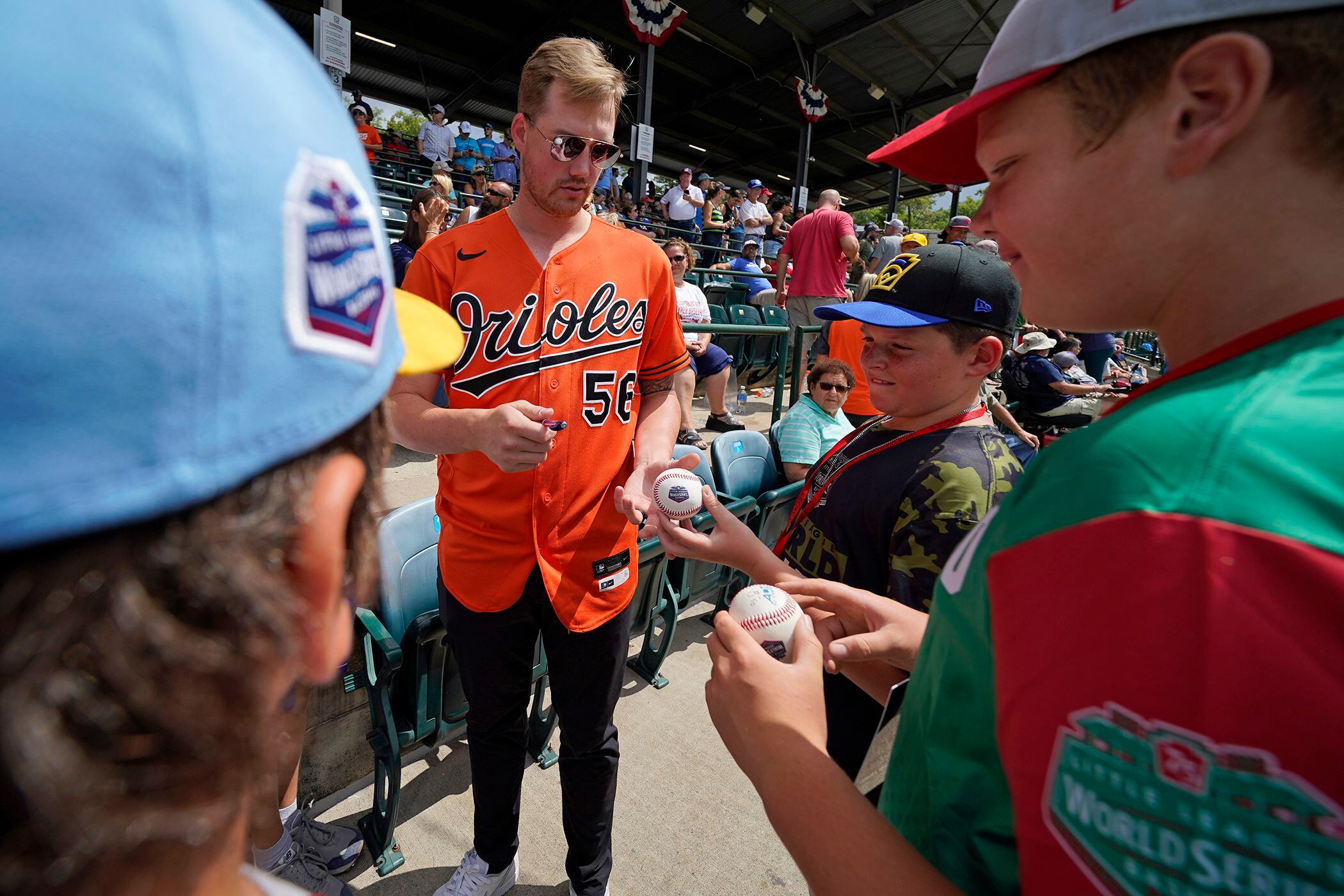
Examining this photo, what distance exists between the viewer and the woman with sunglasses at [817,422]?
435cm

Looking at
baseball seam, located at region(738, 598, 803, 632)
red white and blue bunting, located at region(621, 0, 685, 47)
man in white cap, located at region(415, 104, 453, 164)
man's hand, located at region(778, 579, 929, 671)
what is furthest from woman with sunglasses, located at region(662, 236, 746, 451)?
man in white cap, located at region(415, 104, 453, 164)

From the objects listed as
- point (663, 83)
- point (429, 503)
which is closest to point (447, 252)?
point (429, 503)

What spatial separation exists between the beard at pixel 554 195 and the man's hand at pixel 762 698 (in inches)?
55.8

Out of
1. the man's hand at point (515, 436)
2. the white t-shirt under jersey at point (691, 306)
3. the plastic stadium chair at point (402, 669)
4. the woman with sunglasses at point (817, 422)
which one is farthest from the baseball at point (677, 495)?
the white t-shirt under jersey at point (691, 306)

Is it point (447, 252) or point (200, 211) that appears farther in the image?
point (447, 252)

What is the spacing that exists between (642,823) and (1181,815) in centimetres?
256

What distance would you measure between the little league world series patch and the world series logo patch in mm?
685

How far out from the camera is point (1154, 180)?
0.66m

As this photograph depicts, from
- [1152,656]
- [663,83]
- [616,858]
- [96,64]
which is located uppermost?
[663,83]

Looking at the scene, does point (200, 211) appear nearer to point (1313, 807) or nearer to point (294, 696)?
point (294, 696)

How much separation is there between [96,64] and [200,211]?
0.09 metres

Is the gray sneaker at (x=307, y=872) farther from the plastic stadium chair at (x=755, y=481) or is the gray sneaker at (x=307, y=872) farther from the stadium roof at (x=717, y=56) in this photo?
the stadium roof at (x=717, y=56)

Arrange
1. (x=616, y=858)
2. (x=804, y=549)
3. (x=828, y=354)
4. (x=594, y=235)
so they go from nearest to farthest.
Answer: (x=804, y=549) < (x=594, y=235) < (x=616, y=858) < (x=828, y=354)

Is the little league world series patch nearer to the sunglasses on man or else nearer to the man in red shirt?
the sunglasses on man
